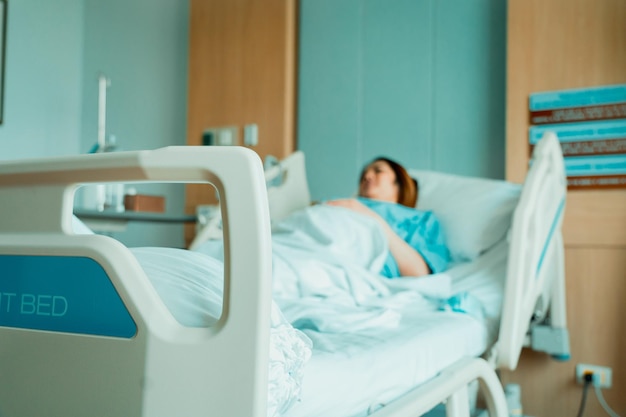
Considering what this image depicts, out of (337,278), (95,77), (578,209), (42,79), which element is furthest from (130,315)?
(95,77)

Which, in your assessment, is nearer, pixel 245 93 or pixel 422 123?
pixel 422 123

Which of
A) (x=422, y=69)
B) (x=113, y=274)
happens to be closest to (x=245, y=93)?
(x=422, y=69)

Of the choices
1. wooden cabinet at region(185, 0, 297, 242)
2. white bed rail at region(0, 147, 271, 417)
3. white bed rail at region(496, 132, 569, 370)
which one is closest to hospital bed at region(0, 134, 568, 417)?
white bed rail at region(0, 147, 271, 417)

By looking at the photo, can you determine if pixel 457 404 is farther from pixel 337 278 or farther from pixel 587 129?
pixel 587 129

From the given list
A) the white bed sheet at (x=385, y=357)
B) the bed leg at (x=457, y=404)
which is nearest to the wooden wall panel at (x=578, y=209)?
the white bed sheet at (x=385, y=357)

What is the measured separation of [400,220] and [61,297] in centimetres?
164

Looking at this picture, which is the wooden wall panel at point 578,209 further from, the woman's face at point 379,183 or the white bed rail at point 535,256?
the woman's face at point 379,183

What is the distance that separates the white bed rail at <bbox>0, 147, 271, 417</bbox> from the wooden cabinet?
259 cm

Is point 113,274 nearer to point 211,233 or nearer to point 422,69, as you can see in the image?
point 211,233

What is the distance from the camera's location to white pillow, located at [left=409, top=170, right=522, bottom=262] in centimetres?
222

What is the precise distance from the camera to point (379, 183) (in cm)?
246

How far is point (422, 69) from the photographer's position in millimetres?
2986

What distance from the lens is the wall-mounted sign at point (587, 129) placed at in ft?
7.76

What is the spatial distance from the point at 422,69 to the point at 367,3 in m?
0.53
